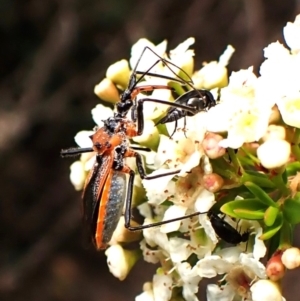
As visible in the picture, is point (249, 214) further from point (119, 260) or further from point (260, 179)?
point (119, 260)

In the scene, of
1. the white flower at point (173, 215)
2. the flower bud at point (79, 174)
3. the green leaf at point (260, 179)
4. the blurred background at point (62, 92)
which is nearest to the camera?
the green leaf at point (260, 179)

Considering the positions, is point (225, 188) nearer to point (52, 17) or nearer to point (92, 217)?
point (92, 217)

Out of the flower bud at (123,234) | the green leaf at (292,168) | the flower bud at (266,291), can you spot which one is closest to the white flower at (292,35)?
the green leaf at (292,168)

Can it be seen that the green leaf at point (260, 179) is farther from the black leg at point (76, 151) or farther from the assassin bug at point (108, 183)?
the black leg at point (76, 151)

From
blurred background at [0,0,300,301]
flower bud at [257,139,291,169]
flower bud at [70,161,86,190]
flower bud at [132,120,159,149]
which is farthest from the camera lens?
blurred background at [0,0,300,301]

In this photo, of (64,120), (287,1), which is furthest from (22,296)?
(287,1)

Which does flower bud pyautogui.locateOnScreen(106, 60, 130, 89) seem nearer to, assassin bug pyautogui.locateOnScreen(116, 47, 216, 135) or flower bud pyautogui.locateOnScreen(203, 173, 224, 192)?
assassin bug pyautogui.locateOnScreen(116, 47, 216, 135)

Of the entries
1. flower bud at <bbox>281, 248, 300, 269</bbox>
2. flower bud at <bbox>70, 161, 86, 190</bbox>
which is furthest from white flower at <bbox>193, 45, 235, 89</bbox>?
flower bud at <bbox>281, 248, 300, 269</bbox>
